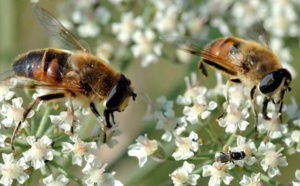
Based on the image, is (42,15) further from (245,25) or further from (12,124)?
(245,25)

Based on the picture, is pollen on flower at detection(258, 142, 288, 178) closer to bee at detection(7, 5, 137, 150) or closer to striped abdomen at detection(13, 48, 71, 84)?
bee at detection(7, 5, 137, 150)

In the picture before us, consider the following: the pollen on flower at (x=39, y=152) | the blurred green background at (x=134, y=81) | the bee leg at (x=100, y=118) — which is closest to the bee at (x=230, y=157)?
the blurred green background at (x=134, y=81)

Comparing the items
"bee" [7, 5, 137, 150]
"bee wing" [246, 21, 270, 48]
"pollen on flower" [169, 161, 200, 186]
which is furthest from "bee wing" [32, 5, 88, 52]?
"bee wing" [246, 21, 270, 48]

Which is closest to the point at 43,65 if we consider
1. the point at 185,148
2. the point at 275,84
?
the point at 185,148

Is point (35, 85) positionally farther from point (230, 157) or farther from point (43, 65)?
point (230, 157)

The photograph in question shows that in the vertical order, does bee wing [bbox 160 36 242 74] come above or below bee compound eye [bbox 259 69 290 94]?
above

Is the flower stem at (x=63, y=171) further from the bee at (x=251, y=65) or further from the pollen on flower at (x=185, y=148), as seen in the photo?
the bee at (x=251, y=65)

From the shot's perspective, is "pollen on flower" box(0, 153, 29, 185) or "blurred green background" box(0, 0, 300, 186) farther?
"blurred green background" box(0, 0, 300, 186)
